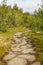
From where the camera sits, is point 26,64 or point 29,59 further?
point 29,59

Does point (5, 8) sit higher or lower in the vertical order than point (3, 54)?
higher

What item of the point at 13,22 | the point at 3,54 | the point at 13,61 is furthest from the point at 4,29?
the point at 13,61

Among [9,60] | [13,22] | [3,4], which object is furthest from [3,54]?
[13,22]

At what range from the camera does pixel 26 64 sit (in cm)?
770

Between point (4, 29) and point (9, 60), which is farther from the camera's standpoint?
point (4, 29)

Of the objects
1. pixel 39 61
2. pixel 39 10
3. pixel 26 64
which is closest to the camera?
pixel 26 64

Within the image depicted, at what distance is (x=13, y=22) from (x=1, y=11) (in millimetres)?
8214

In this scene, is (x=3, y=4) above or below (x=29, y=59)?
above

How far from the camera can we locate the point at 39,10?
657 inches

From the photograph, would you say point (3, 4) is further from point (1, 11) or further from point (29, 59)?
point (29, 59)

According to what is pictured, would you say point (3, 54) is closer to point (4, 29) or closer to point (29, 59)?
point (29, 59)

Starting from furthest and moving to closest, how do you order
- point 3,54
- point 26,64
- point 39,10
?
point 39,10 < point 3,54 < point 26,64

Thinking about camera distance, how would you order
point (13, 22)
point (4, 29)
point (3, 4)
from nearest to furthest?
point (4, 29)
point (3, 4)
point (13, 22)

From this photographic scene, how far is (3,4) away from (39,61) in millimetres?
18976
